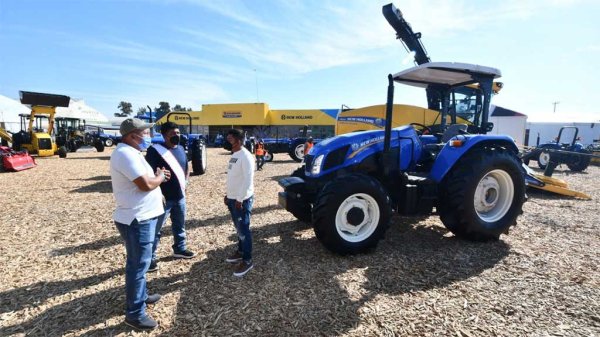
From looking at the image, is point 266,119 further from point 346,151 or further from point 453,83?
point 346,151

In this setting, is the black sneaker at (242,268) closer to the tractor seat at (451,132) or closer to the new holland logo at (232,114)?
the tractor seat at (451,132)

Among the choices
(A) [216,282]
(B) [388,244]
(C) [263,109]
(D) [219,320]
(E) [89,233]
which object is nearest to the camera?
(D) [219,320]

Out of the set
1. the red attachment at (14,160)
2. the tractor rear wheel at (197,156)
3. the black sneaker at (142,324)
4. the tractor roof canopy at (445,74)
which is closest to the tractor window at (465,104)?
the tractor roof canopy at (445,74)

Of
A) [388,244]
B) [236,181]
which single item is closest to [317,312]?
[236,181]

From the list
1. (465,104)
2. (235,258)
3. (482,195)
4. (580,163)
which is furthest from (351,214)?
(580,163)

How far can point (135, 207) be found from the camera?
2.43 metres

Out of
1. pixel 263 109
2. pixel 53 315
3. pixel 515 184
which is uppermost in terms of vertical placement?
pixel 263 109

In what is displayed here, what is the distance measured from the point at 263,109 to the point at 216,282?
111 ft

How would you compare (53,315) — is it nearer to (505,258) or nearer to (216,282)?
(216,282)

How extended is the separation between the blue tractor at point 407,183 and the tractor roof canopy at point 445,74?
1 centimetres

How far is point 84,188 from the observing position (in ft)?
27.1

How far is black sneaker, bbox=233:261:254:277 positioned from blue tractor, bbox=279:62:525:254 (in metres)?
0.85

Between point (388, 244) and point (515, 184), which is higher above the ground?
point (515, 184)

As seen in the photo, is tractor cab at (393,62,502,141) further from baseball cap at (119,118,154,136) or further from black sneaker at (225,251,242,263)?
baseball cap at (119,118,154,136)
